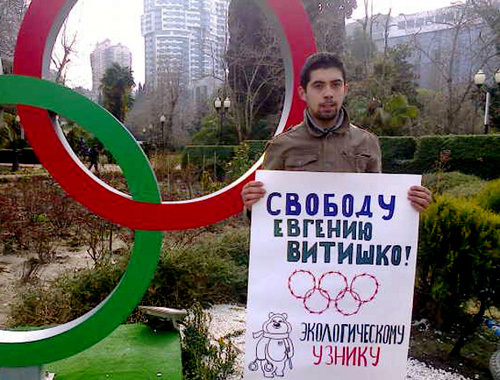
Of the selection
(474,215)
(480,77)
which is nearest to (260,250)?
(474,215)

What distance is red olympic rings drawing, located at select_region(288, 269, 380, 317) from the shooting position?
2.30 meters

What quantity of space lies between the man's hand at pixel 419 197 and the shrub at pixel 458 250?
69.2 inches

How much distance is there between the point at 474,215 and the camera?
12.6 feet

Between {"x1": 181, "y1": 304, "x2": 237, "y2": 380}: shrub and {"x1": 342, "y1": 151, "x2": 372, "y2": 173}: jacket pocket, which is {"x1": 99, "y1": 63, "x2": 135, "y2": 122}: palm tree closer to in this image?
{"x1": 181, "y1": 304, "x2": 237, "y2": 380}: shrub

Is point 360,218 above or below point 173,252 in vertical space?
above

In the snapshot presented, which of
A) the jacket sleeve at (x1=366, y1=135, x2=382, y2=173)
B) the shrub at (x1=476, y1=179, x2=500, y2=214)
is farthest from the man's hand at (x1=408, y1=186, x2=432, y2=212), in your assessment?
the shrub at (x1=476, y1=179, x2=500, y2=214)

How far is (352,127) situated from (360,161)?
18cm

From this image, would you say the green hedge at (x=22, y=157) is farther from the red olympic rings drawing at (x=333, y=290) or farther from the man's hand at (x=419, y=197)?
the man's hand at (x=419, y=197)

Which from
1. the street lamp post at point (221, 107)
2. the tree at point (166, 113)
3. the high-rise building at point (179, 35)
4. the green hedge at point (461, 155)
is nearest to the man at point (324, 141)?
the green hedge at point (461, 155)

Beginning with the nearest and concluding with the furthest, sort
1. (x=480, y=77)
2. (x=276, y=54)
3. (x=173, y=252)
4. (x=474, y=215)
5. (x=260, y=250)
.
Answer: (x=260, y=250)
(x=474, y=215)
(x=173, y=252)
(x=480, y=77)
(x=276, y=54)

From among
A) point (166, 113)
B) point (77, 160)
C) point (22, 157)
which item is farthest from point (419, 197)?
point (166, 113)

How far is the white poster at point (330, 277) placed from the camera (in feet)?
7.48

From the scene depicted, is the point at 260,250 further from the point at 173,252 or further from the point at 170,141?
the point at 170,141

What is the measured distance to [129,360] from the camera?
3324 mm
